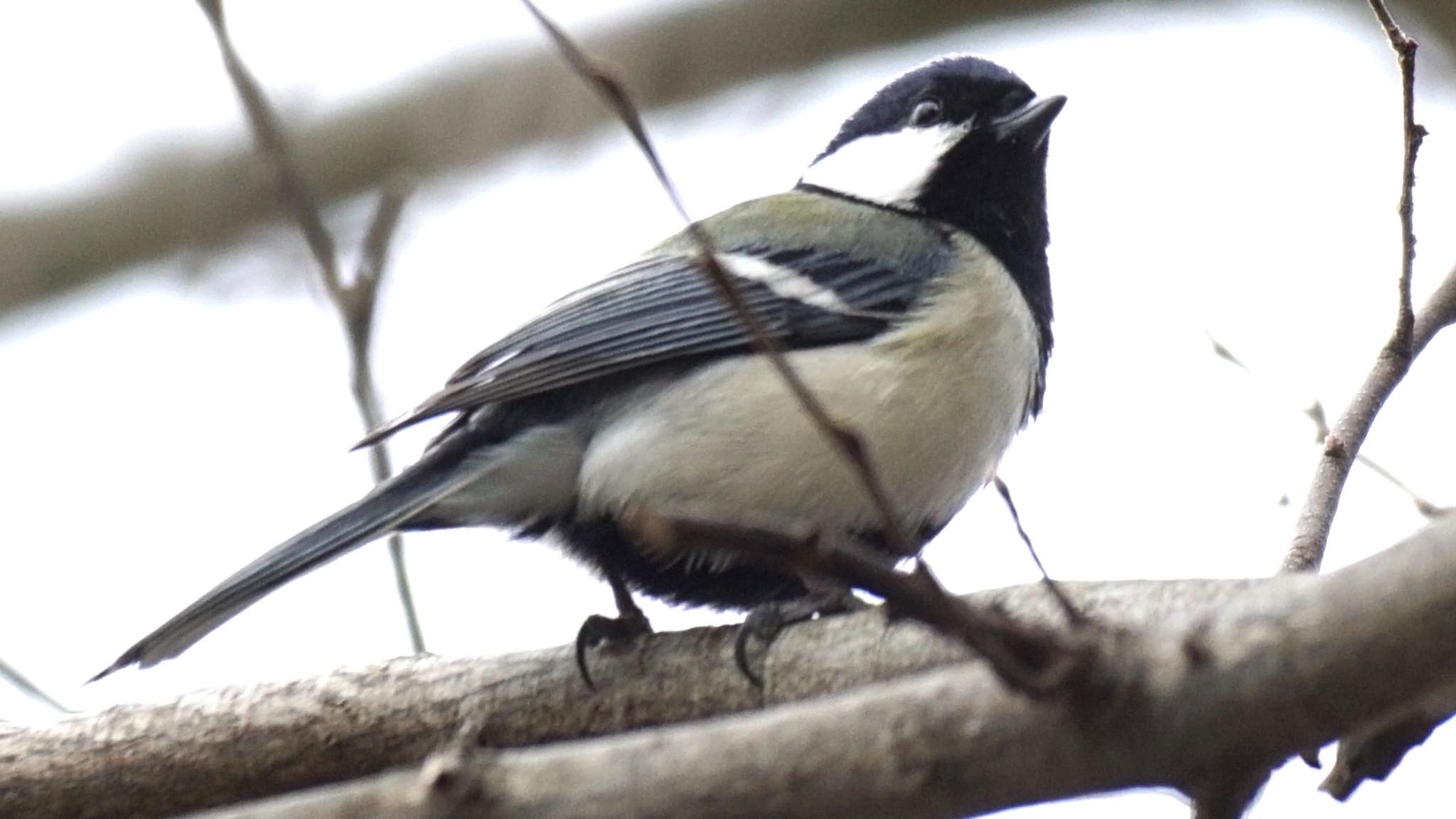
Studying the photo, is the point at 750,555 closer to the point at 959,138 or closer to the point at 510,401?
the point at 510,401

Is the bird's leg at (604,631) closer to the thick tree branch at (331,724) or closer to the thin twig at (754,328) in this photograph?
the thick tree branch at (331,724)

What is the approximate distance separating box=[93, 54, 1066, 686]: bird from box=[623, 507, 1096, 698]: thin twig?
52.9 inches

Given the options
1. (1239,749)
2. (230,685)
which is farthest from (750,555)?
(230,685)

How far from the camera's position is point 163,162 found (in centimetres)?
618

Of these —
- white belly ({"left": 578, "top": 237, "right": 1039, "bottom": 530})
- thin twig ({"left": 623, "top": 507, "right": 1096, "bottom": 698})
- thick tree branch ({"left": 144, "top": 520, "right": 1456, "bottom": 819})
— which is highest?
thin twig ({"left": 623, "top": 507, "right": 1096, "bottom": 698})

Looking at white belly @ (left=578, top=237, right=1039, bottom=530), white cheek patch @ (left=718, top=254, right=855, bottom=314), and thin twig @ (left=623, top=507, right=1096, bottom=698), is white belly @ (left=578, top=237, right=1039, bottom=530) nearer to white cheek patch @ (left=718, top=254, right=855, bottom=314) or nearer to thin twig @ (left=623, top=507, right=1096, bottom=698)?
Answer: white cheek patch @ (left=718, top=254, right=855, bottom=314)

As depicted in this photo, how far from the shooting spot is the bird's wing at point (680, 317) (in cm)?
339

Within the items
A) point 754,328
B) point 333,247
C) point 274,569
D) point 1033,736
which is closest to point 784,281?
point 333,247

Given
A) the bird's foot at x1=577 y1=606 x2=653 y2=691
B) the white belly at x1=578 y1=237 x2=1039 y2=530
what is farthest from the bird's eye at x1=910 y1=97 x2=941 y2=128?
the bird's foot at x1=577 y1=606 x2=653 y2=691

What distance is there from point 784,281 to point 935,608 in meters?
2.23

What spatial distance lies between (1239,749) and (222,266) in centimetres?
481

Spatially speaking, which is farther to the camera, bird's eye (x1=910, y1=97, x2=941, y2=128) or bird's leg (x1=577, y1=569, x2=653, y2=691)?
bird's eye (x1=910, y1=97, x2=941, y2=128)

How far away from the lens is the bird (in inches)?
127

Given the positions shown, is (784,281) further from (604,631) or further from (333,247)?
(333,247)
